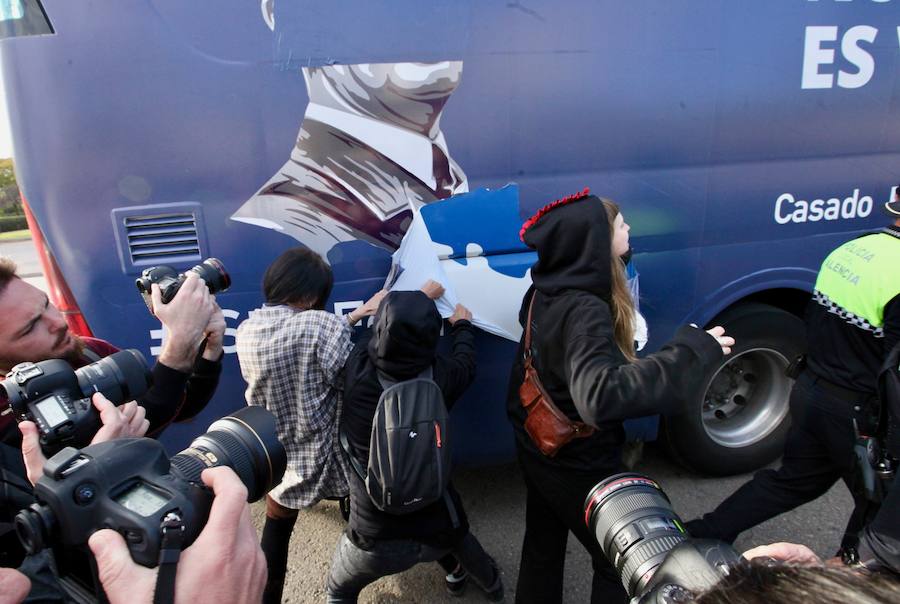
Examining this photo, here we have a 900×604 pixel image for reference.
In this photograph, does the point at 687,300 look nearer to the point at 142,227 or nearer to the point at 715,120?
the point at 715,120

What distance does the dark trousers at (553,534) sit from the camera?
1.85 m

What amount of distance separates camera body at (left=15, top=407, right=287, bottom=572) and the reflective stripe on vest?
2.14 metres

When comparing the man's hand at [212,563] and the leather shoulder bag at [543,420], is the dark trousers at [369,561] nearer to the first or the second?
the leather shoulder bag at [543,420]

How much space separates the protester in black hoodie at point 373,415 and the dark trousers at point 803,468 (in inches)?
45.6

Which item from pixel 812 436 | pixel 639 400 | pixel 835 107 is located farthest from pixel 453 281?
pixel 835 107

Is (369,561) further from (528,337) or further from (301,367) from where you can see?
(528,337)

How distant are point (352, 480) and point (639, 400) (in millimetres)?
1066

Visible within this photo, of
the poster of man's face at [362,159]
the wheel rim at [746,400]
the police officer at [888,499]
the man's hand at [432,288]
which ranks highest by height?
the poster of man's face at [362,159]

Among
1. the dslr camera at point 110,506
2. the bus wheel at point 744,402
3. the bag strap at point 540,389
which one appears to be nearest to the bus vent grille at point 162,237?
the bag strap at point 540,389

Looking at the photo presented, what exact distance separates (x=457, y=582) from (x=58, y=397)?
183 cm

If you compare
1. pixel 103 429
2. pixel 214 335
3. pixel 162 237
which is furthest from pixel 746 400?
pixel 103 429

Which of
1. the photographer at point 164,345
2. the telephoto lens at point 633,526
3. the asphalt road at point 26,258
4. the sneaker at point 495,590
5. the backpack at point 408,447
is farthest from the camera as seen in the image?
the asphalt road at point 26,258

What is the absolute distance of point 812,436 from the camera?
7.47 ft

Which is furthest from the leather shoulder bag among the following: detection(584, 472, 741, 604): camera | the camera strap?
the camera strap
